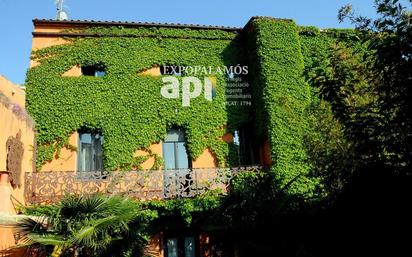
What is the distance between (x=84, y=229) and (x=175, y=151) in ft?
23.0

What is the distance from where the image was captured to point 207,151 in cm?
1557

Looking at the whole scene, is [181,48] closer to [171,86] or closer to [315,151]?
[171,86]

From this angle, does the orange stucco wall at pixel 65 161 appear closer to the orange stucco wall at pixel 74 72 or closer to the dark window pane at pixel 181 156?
the orange stucco wall at pixel 74 72

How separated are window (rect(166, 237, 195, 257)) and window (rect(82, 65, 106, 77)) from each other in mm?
7173

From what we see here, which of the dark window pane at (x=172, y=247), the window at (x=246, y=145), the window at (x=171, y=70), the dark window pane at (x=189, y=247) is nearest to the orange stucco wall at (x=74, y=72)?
the window at (x=171, y=70)

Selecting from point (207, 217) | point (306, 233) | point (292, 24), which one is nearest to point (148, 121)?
point (207, 217)

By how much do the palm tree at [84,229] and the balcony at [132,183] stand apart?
3229 millimetres

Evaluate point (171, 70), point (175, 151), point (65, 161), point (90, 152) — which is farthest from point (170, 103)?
A: point (65, 161)

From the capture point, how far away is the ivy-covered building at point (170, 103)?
14.4 meters

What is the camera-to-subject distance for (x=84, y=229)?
29.1ft

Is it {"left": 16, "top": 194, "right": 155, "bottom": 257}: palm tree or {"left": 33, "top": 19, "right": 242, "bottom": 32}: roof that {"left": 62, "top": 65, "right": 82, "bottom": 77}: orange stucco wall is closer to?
{"left": 33, "top": 19, "right": 242, "bottom": 32}: roof

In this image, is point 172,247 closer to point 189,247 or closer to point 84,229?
point 189,247

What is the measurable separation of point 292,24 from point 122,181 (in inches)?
376

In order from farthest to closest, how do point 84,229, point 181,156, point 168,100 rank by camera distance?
point 168,100
point 181,156
point 84,229
